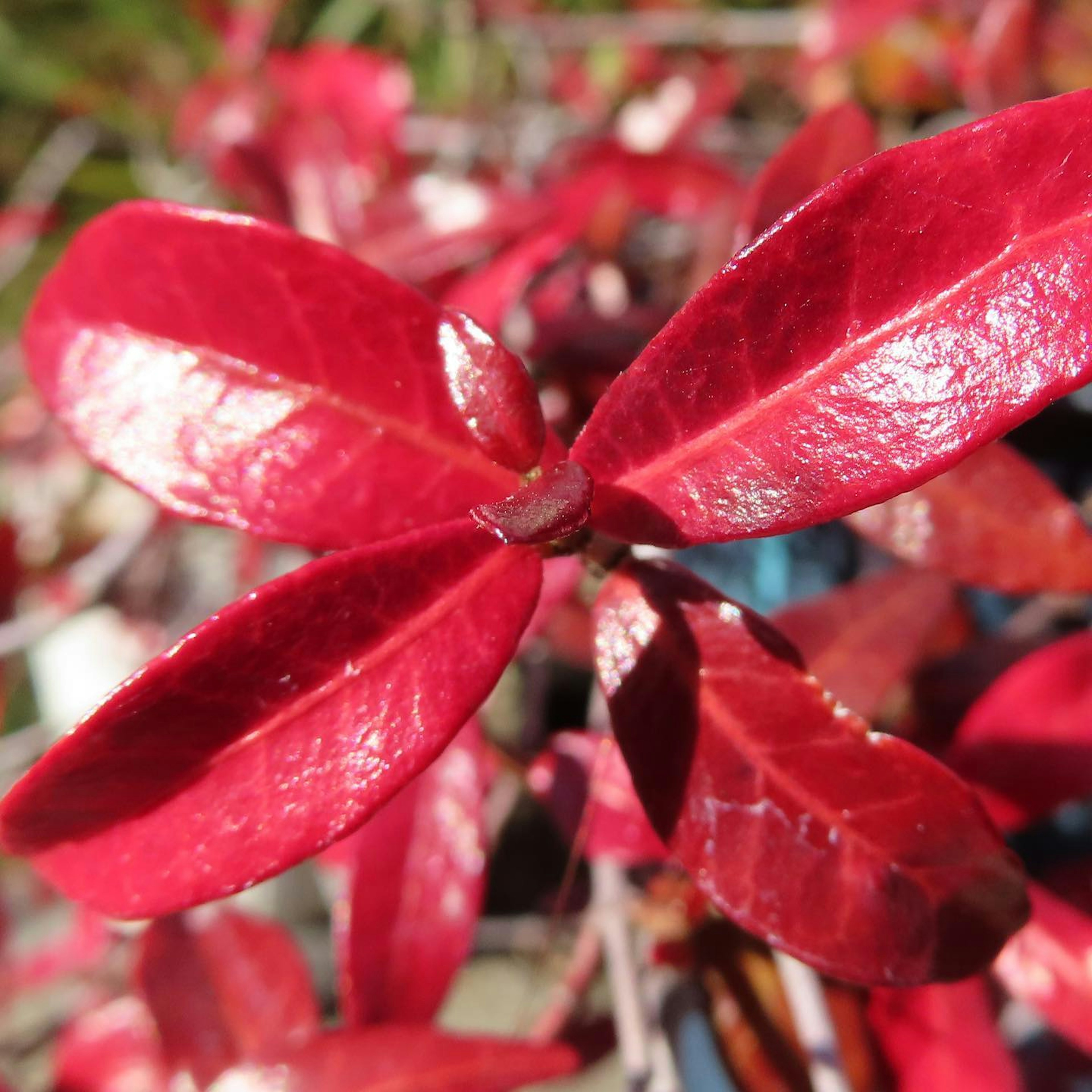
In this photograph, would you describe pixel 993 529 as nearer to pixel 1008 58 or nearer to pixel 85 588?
pixel 1008 58

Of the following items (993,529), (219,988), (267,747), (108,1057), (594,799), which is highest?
(267,747)

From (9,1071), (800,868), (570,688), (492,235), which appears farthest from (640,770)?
(9,1071)

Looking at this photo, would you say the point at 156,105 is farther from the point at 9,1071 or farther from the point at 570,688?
the point at 9,1071

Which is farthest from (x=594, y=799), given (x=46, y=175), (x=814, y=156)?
(x=46, y=175)

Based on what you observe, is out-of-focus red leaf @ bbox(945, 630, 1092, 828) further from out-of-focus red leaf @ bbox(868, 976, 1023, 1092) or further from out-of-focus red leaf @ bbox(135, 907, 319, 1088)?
out-of-focus red leaf @ bbox(135, 907, 319, 1088)

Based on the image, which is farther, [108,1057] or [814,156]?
[108,1057]

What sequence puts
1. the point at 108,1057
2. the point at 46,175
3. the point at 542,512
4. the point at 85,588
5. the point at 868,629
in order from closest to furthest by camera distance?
the point at 542,512 → the point at 868,629 → the point at 108,1057 → the point at 85,588 → the point at 46,175
